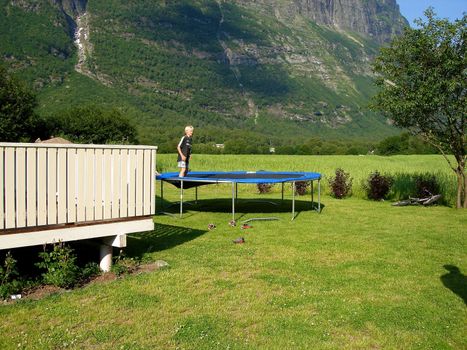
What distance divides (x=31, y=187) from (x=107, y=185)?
1.09 meters

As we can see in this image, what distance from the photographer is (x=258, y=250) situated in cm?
830

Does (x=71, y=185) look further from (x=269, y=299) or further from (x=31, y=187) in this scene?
(x=269, y=299)

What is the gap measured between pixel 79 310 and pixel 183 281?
1470 millimetres

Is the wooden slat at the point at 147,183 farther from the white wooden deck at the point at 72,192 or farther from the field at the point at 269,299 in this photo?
the field at the point at 269,299

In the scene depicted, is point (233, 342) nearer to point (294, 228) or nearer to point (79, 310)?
point (79, 310)

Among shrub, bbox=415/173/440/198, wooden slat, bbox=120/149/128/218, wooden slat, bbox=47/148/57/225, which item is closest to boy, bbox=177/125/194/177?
wooden slat, bbox=120/149/128/218

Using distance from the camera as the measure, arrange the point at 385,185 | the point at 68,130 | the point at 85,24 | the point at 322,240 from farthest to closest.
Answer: the point at 85,24 → the point at 68,130 → the point at 385,185 → the point at 322,240

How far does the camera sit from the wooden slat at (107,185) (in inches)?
263

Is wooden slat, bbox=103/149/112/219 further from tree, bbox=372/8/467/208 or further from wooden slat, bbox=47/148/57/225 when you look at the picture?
tree, bbox=372/8/467/208

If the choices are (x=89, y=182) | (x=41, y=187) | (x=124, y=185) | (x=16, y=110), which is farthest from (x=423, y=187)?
(x=16, y=110)

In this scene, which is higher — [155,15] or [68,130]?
[155,15]

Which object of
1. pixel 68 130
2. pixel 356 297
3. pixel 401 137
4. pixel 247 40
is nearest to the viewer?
pixel 356 297

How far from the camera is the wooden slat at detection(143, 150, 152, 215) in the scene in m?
7.18

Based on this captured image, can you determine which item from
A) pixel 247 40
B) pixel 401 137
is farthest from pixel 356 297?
pixel 247 40
